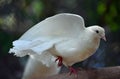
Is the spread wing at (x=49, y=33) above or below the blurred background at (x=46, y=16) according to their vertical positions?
above

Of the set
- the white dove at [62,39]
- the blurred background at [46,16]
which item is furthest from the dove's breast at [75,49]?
the blurred background at [46,16]

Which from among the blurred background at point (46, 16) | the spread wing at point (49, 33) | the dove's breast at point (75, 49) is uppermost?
the spread wing at point (49, 33)

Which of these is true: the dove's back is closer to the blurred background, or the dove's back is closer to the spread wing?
the spread wing

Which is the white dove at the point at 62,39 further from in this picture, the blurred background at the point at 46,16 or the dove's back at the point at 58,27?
the blurred background at the point at 46,16

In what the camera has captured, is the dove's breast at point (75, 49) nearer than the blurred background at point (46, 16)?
Yes

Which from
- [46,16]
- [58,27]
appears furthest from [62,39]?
[46,16]

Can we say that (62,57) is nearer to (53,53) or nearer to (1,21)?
(53,53)

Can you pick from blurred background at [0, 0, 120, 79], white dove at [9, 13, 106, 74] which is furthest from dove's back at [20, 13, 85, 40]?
blurred background at [0, 0, 120, 79]

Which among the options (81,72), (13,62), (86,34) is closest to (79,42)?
(86,34)

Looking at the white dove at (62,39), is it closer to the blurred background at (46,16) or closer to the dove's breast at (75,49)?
the dove's breast at (75,49)
